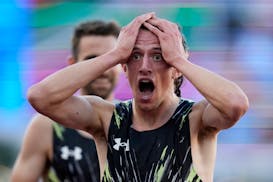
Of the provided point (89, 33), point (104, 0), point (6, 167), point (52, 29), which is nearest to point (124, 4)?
point (104, 0)

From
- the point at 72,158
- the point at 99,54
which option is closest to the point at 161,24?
the point at 72,158

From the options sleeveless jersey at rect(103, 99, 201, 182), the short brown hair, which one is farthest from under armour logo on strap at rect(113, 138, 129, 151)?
the short brown hair

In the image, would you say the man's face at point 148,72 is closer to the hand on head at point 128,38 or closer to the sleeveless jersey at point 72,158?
the hand on head at point 128,38

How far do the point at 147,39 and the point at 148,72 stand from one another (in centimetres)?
15

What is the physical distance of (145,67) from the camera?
337 centimetres

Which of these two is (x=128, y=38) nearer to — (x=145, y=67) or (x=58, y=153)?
(x=145, y=67)

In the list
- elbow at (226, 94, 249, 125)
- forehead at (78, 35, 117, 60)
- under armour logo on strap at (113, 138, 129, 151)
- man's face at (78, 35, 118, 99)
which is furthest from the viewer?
forehead at (78, 35, 117, 60)

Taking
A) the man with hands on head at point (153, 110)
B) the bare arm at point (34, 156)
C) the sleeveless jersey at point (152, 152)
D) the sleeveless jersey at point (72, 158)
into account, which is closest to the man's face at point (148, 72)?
the man with hands on head at point (153, 110)

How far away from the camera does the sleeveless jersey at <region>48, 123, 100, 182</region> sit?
Answer: 14.8 ft

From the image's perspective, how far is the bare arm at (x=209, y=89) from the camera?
132 inches

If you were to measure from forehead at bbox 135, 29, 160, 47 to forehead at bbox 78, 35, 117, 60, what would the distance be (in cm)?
144

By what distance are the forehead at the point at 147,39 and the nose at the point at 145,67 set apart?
0.07 m

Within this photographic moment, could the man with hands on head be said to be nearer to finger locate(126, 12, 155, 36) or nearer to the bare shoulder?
finger locate(126, 12, 155, 36)

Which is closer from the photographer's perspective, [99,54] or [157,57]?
[157,57]
